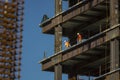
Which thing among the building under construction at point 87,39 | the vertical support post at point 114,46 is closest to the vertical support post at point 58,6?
the building under construction at point 87,39

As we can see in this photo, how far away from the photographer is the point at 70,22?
10238cm

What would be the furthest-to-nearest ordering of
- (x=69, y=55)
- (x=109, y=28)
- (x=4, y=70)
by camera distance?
(x=4, y=70) < (x=69, y=55) < (x=109, y=28)

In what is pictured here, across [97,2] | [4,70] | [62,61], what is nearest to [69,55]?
[62,61]

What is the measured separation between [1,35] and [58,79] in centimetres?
9169

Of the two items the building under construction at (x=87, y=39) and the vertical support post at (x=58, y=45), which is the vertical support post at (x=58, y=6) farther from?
the vertical support post at (x=58, y=45)

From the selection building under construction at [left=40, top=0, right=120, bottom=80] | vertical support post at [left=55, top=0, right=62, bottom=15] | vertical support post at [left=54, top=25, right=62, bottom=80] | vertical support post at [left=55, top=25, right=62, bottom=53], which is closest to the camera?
building under construction at [left=40, top=0, right=120, bottom=80]

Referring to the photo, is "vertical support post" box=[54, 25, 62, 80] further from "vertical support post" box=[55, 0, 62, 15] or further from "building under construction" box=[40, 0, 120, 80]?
"vertical support post" box=[55, 0, 62, 15]

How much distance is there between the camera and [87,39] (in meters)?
96.5

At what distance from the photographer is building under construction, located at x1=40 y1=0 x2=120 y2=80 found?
3583 inches

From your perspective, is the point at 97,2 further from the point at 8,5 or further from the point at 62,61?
the point at 8,5

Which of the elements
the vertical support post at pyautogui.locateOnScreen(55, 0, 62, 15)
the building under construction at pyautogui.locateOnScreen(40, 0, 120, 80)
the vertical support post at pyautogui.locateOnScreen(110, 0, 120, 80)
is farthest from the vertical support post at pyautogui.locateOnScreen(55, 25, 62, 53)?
the vertical support post at pyautogui.locateOnScreen(110, 0, 120, 80)

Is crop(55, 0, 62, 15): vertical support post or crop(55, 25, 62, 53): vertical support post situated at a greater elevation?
crop(55, 0, 62, 15): vertical support post

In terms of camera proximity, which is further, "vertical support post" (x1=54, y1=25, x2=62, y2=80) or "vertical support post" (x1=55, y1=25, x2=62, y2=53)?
"vertical support post" (x1=55, y1=25, x2=62, y2=53)

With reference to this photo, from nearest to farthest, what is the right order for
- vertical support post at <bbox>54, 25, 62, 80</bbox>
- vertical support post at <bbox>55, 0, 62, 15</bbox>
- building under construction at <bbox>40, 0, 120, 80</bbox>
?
building under construction at <bbox>40, 0, 120, 80</bbox> → vertical support post at <bbox>54, 25, 62, 80</bbox> → vertical support post at <bbox>55, 0, 62, 15</bbox>
